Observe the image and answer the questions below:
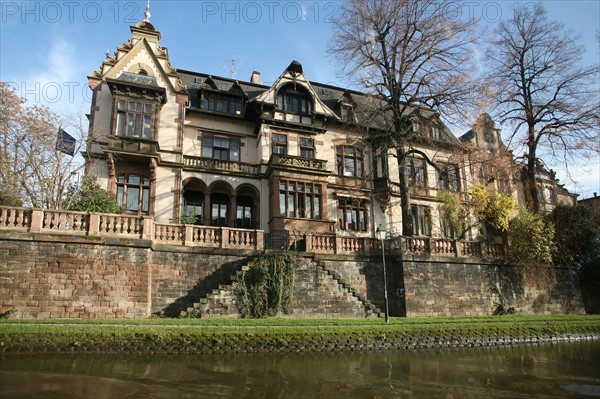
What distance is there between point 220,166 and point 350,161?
10574 millimetres

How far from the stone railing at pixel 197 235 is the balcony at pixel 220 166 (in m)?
7.99

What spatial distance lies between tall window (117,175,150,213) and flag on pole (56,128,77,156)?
10.2ft

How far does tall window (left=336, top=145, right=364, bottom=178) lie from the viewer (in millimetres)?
32156

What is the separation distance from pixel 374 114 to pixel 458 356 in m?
17.8

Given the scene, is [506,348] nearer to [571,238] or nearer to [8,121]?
[571,238]

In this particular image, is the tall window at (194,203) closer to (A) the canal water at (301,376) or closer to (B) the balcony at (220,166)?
(B) the balcony at (220,166)

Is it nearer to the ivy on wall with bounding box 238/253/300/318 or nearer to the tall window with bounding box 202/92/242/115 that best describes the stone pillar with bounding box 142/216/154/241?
the ivy on wall with bounding box 238/253/300/318

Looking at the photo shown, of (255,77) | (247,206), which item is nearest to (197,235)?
(247,206)

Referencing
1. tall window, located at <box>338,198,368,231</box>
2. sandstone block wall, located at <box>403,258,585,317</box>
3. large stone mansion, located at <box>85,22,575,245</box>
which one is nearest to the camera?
sandstone block wall, located at <box>403,258,585,317</box>

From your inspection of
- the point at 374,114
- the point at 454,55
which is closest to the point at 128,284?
the point at 374,114

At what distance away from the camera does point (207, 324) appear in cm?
1460

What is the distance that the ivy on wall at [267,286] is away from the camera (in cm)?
1809

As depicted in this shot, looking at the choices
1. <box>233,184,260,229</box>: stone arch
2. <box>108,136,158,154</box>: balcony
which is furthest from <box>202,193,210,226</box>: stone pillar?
<box>108,136,158,154</box>: balcony

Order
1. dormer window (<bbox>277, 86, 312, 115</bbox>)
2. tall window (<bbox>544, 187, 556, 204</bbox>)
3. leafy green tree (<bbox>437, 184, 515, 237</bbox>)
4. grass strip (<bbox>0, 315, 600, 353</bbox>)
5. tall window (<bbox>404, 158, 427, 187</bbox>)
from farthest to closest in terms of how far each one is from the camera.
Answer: tall window (<bbox>544, 187, 556, 204</bbox>) → tall window (<bbox>404, 158, 427, 187</bbox>) → dormer window (<bbox>277, 86, 312, 115</bbox>) → leafy green tree (<bbox>437, 184, 515, 237</bbox>) → grass strip (<bbox>0, 315, 600, 353</bbox>)
